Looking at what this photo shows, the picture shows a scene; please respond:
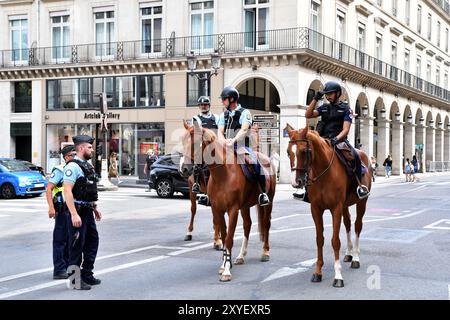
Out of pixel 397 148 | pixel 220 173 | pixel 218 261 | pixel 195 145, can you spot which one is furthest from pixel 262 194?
pixel 397 148

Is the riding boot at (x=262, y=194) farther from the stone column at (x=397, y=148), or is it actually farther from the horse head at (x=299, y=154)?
the stone column at (x=397, y=148)

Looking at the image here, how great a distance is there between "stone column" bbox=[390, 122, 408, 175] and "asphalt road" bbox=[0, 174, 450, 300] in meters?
30.6

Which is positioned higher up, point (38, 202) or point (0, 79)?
point (0, 79)

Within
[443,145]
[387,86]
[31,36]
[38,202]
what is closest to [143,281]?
[38,202]

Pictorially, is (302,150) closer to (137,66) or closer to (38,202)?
(38,202)

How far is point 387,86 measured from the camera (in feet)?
140

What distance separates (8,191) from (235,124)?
1576 cm

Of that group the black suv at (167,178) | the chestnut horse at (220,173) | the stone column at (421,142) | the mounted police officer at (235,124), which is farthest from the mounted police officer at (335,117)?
the stone column at (421,142)

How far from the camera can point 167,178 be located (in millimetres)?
22281

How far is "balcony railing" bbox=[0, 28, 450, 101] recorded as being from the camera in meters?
31.5

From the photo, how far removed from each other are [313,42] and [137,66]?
1044 centimetres

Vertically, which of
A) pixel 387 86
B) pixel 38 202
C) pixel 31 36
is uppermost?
pixel 31 36

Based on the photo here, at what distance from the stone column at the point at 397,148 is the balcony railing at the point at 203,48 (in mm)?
6555

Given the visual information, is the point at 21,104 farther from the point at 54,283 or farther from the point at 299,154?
the point at 299,154
